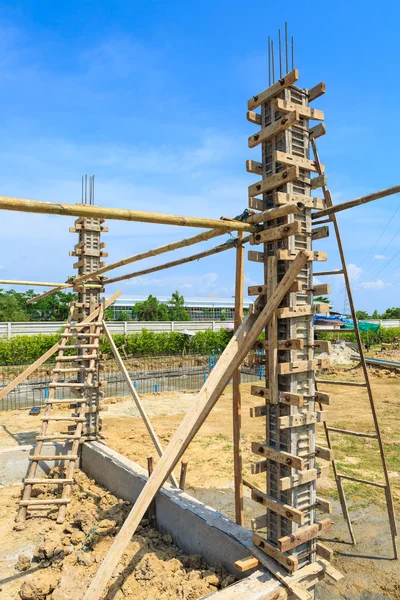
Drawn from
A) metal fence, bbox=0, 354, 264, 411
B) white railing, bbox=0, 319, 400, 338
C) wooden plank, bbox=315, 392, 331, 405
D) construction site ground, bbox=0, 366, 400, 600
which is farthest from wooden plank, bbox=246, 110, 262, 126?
white railing, bbox=0, 319, 400, 338

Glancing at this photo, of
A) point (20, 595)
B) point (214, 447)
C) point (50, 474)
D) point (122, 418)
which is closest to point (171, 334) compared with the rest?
point (122, 418)

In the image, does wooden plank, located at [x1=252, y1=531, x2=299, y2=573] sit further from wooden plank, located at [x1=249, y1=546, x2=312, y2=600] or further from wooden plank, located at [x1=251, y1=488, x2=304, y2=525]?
wooden plank, located at [x1=251, y1=488, x2=304, y2=525]

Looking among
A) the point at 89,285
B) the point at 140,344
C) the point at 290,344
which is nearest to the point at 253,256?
the point at 290,344

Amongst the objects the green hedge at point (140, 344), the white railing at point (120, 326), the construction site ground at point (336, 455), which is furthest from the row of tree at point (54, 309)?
the construction site ground at point (336, 455)

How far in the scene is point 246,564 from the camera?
419 cm

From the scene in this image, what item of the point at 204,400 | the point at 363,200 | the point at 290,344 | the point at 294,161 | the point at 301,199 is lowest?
the point at 204,400

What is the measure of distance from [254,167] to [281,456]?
9.68 feet

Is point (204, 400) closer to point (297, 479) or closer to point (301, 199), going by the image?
point (297, 479)

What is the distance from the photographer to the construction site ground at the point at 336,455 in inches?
225

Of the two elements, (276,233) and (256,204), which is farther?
(256,204)

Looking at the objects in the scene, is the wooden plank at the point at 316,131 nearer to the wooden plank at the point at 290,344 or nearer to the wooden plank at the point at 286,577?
the wooden plank at the point at 290,344

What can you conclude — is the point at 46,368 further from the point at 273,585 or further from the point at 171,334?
the point at 273,585

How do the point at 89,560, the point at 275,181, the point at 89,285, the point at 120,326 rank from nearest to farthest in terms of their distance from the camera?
the point at 275,181
the point at 89,560
the point at 89,285
the point at 120,326

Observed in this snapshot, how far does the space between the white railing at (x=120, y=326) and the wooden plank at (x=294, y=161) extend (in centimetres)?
2362
